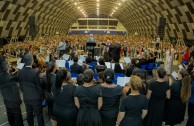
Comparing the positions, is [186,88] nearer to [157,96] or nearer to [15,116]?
[157,96]

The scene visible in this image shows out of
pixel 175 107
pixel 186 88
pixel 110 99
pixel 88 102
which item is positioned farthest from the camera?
pixel 175 107

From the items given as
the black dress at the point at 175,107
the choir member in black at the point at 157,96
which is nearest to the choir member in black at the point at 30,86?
the choir member in black at the point at 157,96

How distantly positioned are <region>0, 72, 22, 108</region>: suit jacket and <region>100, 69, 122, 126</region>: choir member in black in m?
2.53

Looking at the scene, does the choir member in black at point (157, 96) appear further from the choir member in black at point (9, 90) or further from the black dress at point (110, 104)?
the choir member in black at point (9, 90)

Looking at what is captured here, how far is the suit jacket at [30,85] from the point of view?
639 centimetres

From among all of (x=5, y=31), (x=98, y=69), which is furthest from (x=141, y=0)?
(x=98, y=69)

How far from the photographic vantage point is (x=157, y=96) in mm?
5980

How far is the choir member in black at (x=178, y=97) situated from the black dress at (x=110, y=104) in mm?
1950

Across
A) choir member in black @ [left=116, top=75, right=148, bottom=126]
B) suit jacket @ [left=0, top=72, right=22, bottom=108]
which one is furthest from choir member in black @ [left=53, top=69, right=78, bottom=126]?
suit jacket @ [left=0, top=72, right=22, bottom=108]

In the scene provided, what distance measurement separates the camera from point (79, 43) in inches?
1054

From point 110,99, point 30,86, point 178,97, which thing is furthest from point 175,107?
point 30,86

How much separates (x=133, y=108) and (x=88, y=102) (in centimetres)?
84

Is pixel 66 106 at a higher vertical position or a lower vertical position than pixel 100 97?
lower

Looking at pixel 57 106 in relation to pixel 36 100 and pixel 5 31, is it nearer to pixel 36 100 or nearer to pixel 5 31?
pixel 36 100
